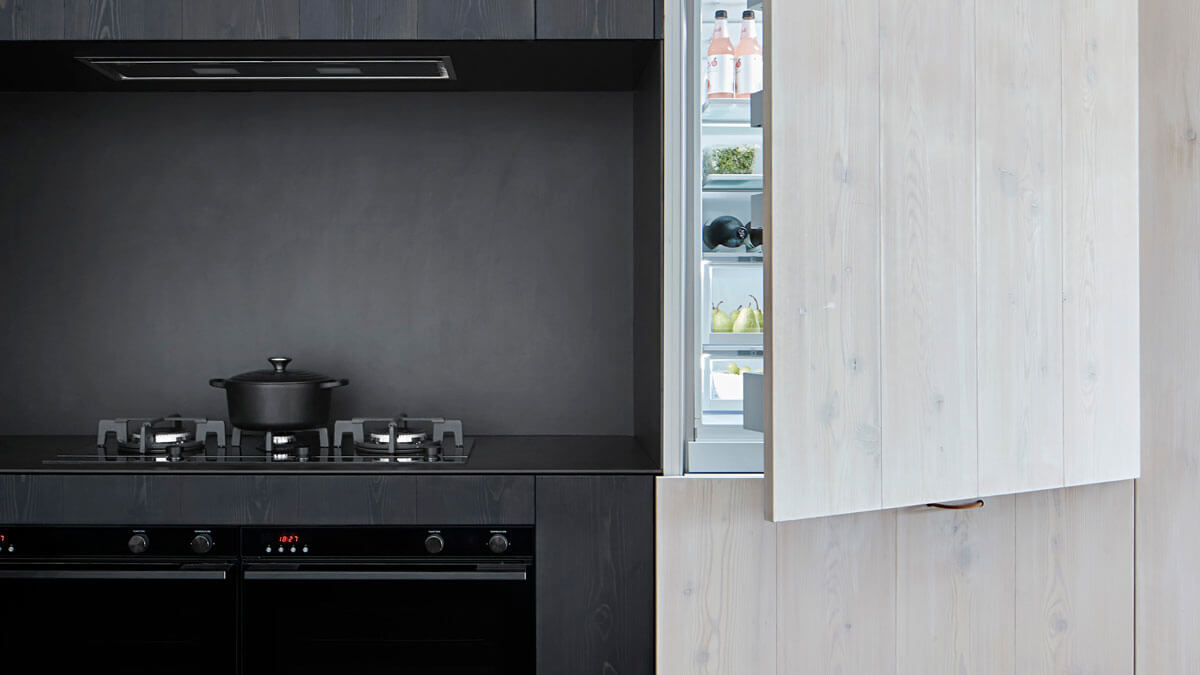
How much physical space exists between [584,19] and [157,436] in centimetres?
134

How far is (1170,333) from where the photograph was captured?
75.5 inches

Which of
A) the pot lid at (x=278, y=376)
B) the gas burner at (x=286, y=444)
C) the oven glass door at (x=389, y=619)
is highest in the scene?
the pot lid at (x=278, y=376)

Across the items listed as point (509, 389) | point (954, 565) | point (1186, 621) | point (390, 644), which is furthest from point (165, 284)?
point (1186, 621)

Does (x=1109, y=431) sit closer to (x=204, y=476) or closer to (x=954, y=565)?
(x=954, y=565)

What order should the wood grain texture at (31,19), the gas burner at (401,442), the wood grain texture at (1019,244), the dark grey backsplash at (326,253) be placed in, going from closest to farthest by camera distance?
Result: the wood grain texture at (1019,244) < the wood grain texture at (31,19) < the gas burner at (401,442) < the dark grey backsplash at (326,253)

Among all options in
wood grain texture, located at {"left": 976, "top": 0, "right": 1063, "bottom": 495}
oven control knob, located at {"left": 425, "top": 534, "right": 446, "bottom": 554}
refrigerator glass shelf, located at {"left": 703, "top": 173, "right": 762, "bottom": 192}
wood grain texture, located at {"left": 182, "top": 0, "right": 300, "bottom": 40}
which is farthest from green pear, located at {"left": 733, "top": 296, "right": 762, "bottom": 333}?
wood grain texture, located at {"left": 182, "top": 0, "right": 300, "bottom": 40}

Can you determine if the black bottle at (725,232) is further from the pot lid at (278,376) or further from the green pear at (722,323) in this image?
the pot lid at (278,376)

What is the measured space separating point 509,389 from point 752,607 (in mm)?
906

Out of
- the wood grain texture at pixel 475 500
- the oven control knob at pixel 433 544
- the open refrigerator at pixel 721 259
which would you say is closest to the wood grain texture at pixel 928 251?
the open refrigerator at pixel 721 259

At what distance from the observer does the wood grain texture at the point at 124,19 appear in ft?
6.57

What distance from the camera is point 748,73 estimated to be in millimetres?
1988

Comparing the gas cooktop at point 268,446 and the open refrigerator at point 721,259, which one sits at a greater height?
the open refrigerator at point 721,259

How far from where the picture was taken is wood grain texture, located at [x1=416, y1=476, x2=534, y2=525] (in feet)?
6.38

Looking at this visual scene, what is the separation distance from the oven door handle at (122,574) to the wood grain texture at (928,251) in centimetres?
136
